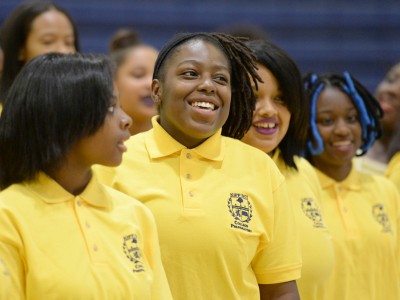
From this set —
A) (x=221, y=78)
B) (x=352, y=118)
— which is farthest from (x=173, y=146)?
(x=352, y=118)

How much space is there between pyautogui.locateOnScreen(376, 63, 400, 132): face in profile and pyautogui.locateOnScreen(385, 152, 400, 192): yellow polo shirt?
53 cm

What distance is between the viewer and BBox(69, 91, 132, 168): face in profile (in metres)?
2.22

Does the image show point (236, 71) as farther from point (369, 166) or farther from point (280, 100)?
point (369, 166)

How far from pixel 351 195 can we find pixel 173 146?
1.16 metres

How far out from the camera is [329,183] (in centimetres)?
349

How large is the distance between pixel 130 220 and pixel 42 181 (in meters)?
0.26

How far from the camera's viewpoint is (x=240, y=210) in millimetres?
2490

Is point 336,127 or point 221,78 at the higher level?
point 221,78

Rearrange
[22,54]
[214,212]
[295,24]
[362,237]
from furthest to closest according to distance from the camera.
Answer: [295,24] < [22,54] < [362,237] < [214,212]

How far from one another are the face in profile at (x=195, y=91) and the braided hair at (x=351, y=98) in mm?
994

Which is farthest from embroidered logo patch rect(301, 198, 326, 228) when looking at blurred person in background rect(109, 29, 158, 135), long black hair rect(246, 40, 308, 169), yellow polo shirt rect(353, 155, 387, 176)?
yellow polo shirt rect(353, 155, 387, 176)

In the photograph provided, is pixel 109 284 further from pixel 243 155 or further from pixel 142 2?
pixel 142 2

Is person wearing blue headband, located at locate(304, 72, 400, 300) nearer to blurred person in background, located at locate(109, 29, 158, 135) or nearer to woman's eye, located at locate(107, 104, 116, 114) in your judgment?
blurred person in background, located at locate(109, 29, 158, 135)

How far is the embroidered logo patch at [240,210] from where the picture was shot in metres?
2.47
